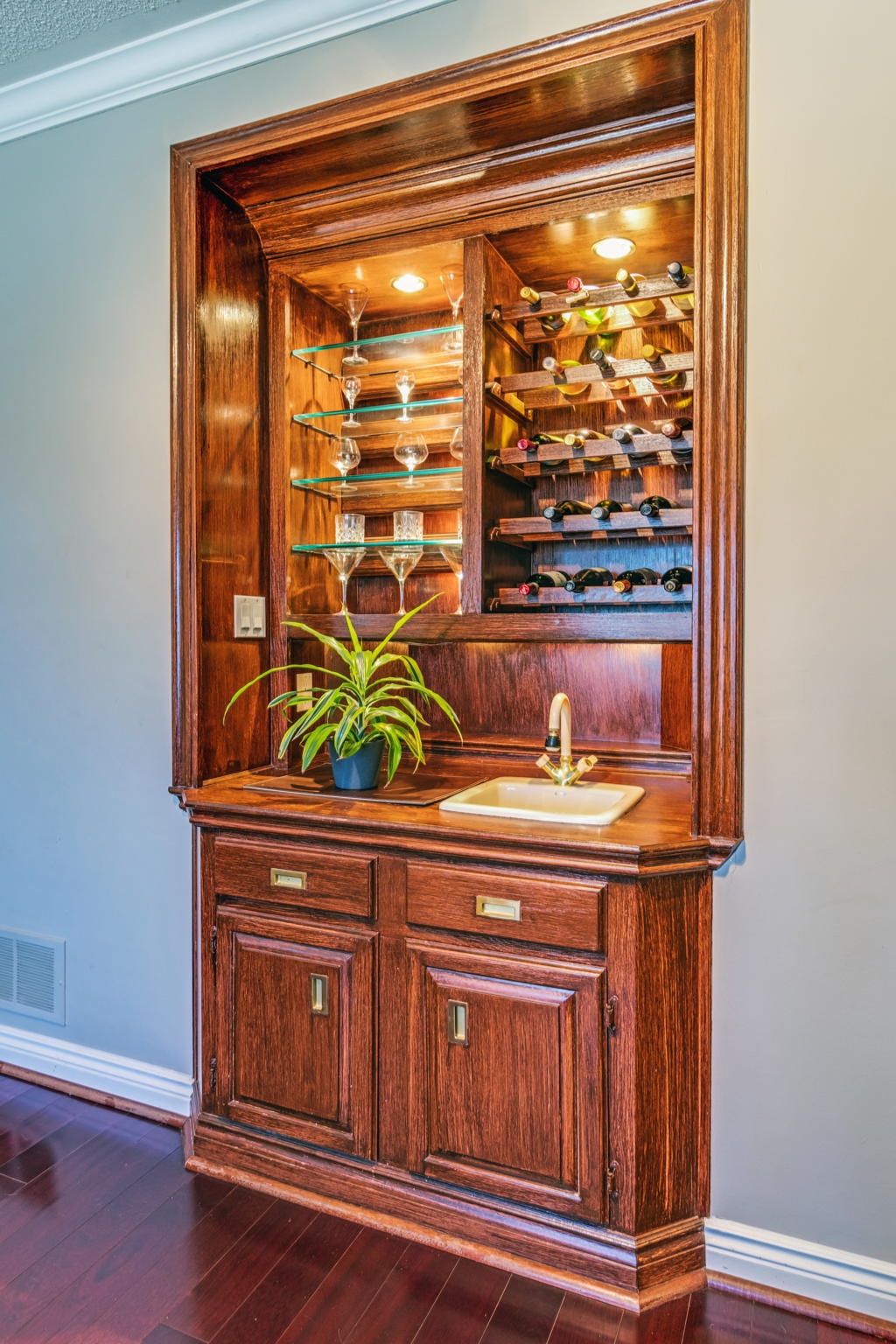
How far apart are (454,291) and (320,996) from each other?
5.93 feet

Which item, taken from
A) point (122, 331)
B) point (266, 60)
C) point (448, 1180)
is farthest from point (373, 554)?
point (448, 1180)

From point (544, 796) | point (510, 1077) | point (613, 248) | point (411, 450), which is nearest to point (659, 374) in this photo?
point (613, 248)

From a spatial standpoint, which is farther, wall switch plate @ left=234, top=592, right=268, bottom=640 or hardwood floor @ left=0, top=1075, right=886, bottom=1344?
wall switch plate @ left=234, top=592, right=268, bottom=640

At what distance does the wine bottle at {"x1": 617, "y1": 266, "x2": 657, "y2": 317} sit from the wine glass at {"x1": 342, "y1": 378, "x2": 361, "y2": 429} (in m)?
0.80

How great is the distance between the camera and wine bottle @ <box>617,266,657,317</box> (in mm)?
1925

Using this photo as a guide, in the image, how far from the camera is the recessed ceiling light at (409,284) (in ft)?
7.70

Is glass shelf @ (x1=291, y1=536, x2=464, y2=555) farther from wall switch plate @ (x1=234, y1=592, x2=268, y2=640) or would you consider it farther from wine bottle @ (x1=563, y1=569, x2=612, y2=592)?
wine bottle @ (x1=563, y1=569, x2=612, y2=592)

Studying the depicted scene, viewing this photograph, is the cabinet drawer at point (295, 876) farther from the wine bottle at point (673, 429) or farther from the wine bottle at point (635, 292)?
the wine bottle at point (635, 292)

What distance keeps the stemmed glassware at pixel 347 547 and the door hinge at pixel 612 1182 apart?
4.80 feet

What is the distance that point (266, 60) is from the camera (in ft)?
6.77

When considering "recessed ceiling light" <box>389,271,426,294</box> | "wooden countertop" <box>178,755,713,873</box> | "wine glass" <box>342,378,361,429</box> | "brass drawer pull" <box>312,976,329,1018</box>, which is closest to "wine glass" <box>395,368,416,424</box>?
"wine glass" <box>342,378,361,429</box>

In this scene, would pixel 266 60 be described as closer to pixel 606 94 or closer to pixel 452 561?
pixel 606 94

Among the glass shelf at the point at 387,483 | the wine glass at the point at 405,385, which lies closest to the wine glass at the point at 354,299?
the wine glass at the point at 405,385

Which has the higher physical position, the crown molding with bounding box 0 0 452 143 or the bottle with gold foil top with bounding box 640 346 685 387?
the crown molding with bounding box 0 0 452 143
